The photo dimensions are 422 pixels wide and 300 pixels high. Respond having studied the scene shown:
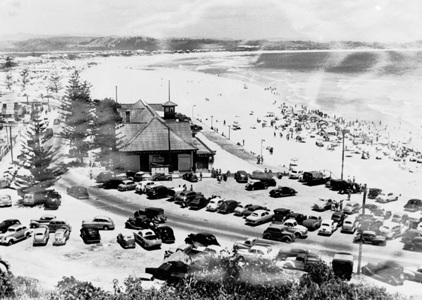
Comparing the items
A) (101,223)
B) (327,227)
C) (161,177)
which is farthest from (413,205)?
(101,223)

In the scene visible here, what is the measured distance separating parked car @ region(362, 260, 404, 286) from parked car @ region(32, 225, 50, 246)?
440 inches

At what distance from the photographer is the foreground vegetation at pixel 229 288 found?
1300cm

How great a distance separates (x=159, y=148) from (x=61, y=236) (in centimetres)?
1306

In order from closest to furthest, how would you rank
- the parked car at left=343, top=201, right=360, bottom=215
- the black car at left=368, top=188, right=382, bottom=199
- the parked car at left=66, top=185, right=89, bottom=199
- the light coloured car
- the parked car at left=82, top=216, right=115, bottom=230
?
the light coloured car < the parked car at left=82, top=216, right=115, bottom=230 < the parked car at left=343, top=201, right=360, bottom=215 < the parked car at left=66, top=185, right=89, bottom=199 < the black car at left=368, top=188, right=382, bottom=199

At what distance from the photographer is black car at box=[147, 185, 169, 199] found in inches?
1025

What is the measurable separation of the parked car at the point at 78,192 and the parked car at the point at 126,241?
23.5 ft

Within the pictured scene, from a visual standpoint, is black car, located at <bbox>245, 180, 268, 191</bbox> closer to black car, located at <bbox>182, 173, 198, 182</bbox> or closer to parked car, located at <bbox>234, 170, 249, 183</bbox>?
parked car, located at <bbox>234, 170, 249, 183</bbox>

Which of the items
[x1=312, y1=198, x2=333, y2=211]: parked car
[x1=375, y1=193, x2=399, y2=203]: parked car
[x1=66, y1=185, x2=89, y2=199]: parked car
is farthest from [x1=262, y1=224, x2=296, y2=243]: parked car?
[x1=66, y1=185, x2=89, y2=199]: parked car

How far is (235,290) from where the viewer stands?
1323 cm

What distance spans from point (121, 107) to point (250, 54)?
414 ft

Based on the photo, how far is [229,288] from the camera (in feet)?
43.9

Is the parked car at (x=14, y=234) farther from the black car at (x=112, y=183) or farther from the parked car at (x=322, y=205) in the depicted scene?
the parked car at (x=322, y=205)

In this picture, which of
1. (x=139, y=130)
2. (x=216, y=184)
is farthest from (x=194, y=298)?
(x=139, y=130)

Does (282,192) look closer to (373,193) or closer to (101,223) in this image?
(373,193)
